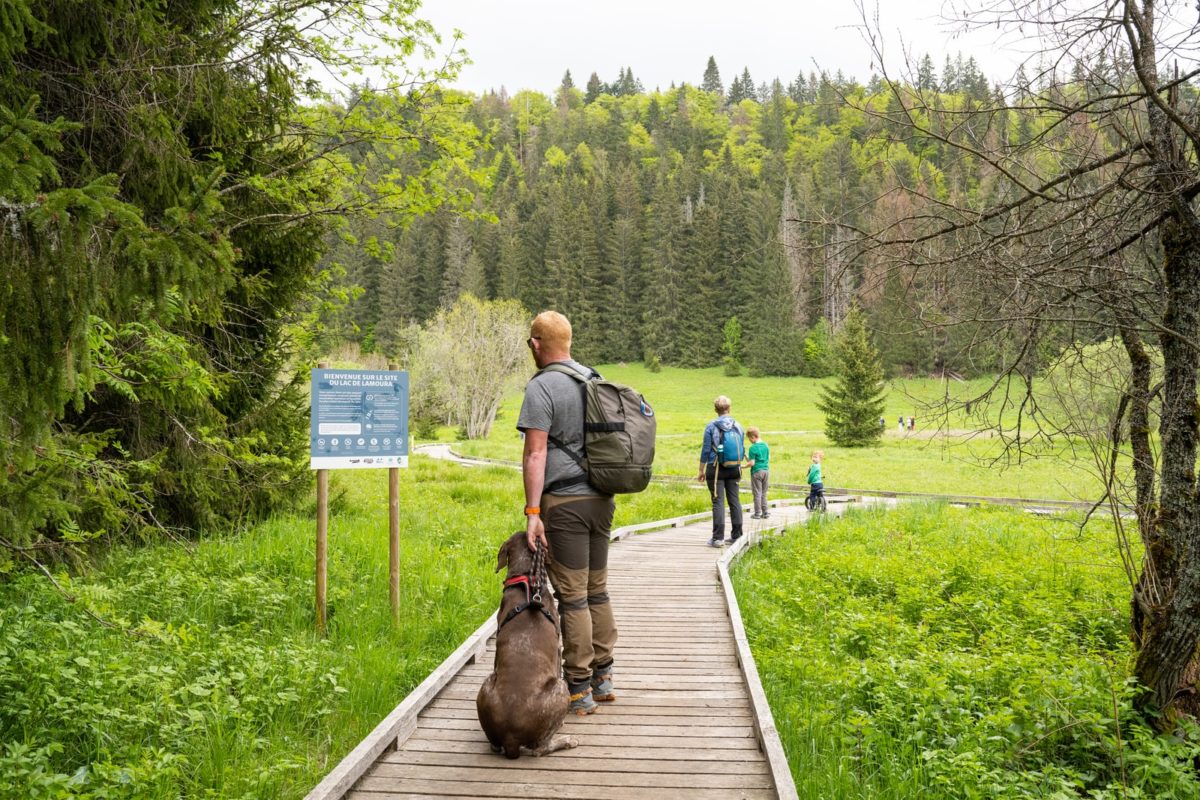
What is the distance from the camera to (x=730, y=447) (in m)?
10.4

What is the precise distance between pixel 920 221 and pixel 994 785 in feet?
11.6

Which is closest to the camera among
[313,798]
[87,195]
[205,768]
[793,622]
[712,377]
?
[87,195]

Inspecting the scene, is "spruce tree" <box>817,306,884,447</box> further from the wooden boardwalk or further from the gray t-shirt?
the gray t-shirt

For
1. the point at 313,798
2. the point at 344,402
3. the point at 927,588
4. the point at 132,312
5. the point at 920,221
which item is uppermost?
the point at 920,221

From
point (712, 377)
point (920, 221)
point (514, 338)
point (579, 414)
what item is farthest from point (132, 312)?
point (712, 377)

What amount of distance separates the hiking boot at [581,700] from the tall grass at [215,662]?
1276 millimetres

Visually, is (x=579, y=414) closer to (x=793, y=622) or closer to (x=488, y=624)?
(x=488, y=624)

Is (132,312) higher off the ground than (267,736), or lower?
higher

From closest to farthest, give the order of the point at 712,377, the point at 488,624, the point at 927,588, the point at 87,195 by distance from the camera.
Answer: the point at 87,195 < the point at 488,624 < the point at 927,588 < the point at 712,377

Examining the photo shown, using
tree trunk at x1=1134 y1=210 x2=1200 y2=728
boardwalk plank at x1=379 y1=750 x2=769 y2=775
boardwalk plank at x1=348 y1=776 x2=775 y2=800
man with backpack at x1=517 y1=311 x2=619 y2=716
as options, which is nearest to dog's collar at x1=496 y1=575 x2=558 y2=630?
man with backpack at x1=517 y1=311 x2=619 y2=716

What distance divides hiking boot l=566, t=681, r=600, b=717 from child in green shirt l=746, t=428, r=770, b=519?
29.6ft

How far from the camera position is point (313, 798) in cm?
338

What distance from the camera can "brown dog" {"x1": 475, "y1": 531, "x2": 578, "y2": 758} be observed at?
3.93 metres

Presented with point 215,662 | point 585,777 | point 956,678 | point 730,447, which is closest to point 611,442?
point 585,777
